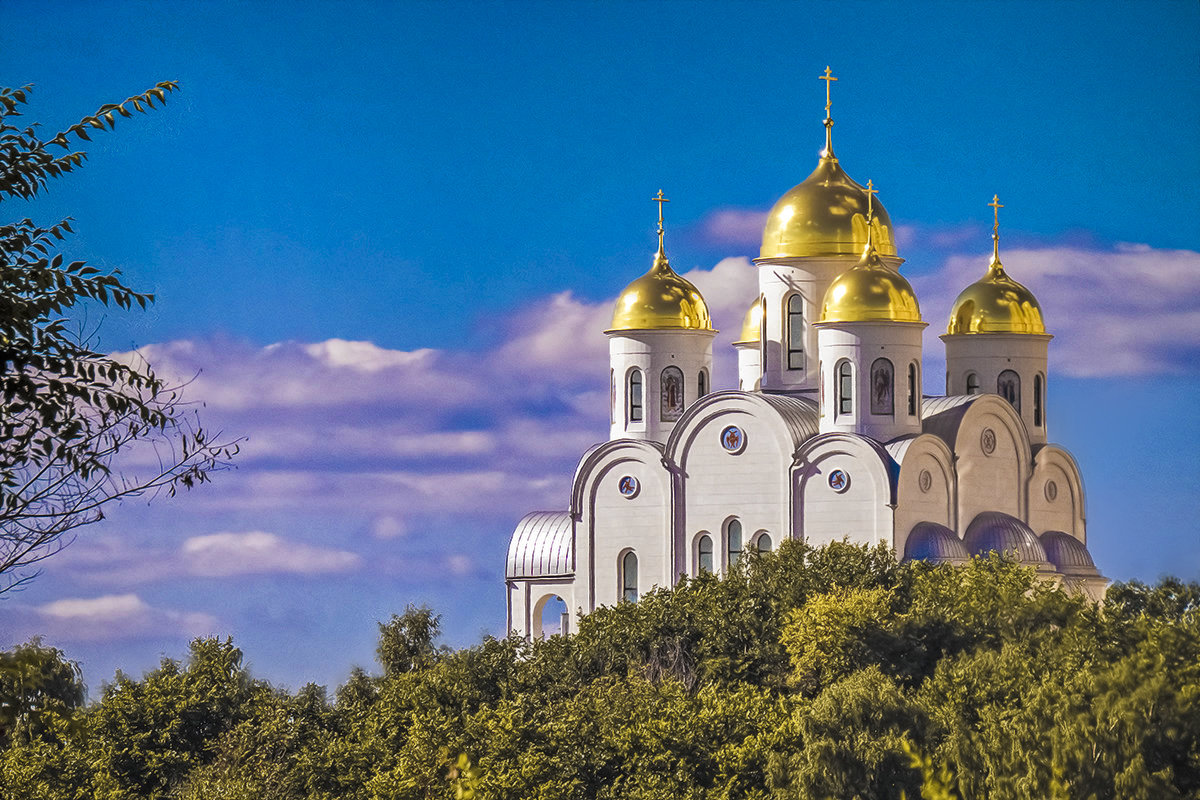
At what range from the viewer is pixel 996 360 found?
4750cm

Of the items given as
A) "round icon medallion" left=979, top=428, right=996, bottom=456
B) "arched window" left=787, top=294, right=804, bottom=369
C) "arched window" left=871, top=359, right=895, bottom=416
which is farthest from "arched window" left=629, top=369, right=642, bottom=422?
"round icon medallion" left=979, top=428, right=996, bottom=456

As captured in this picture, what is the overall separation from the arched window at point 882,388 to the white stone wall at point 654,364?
525 cm

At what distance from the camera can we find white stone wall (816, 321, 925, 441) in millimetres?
43781

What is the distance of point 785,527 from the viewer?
44594mm

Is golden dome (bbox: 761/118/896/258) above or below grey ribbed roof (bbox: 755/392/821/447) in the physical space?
above

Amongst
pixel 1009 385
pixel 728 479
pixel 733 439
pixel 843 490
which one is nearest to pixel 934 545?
pixel 843 490

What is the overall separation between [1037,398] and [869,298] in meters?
6.26

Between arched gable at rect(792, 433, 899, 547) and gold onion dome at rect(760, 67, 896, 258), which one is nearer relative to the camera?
arched gable at rect(792, 433, 899, 547)

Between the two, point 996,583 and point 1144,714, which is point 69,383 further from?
point 996,583

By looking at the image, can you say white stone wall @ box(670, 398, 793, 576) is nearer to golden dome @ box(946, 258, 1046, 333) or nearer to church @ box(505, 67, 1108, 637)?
church @ box(505, 67, 1108, 637)

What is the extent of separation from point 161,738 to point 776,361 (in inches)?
639

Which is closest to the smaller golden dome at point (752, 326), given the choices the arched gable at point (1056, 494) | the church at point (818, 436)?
the church at point (818, 436)

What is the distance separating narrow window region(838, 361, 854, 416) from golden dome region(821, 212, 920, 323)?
1.04 meters

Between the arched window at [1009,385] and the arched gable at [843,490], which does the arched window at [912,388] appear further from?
the arched window at [1009,385]
